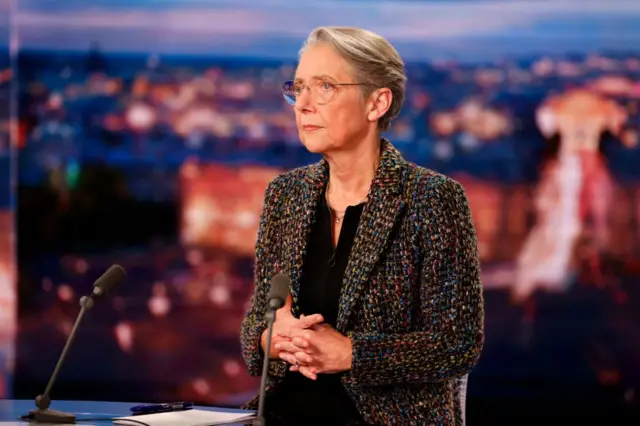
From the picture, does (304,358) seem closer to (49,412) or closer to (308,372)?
(308,372)

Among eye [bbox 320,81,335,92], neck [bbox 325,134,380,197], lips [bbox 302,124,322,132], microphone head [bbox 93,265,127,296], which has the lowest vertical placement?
microphone head [bbox 93,265,127,296]

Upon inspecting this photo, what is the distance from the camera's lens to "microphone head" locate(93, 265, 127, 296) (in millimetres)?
2146

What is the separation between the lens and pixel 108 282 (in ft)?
7.11

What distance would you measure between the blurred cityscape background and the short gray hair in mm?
2075

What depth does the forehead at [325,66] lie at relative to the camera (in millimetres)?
2467

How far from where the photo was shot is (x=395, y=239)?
7.99ft

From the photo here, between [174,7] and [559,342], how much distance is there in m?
2.43

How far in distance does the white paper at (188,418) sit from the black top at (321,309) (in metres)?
0.15

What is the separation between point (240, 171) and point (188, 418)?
2.66 metres

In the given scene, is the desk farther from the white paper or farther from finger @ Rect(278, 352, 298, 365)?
finger @ Rect(278, 352, 298, 365)

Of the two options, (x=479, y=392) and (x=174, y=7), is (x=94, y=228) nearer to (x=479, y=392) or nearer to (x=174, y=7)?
(x=174, y=7)

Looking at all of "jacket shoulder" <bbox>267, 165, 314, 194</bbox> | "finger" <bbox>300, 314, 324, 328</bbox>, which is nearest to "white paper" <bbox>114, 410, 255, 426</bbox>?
"finger" <bbox>300, 314, 324, 328</bbox>

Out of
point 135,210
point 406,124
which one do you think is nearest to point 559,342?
point 406,124

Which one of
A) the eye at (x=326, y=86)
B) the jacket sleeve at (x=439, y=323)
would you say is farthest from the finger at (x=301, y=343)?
the eye at (x=326, y=86)
